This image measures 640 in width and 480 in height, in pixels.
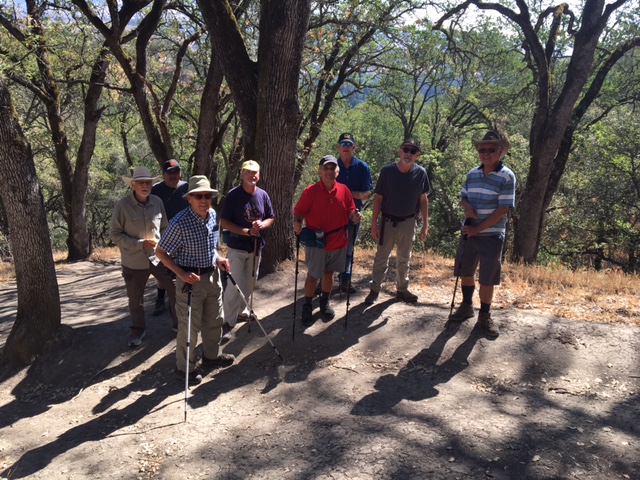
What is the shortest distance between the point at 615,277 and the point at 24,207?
27.9 ft

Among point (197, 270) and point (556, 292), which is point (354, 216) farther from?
point (556, 292)

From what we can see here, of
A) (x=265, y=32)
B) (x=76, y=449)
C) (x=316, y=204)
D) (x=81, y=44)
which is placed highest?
(x=81, y=44)

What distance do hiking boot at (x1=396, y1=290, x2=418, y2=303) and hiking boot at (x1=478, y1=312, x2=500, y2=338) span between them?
43.8 inches

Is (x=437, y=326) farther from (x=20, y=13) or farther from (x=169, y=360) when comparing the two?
(x=20, y=13)

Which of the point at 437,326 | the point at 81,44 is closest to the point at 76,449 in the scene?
the point at 437,326

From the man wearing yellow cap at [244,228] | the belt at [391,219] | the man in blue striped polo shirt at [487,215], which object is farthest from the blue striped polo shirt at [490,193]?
the man wearing yellow cap at [244,228]

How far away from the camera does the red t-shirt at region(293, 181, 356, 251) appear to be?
5344 mm

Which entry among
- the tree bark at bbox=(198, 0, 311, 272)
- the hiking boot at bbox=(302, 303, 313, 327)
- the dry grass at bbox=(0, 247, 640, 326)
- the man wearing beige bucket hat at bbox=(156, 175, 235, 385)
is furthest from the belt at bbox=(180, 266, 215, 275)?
the dry grass at bbox=(0, 247, 640, 326)

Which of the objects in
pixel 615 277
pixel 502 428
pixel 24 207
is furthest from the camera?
pixel 615 277

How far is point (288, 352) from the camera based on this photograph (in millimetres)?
5258

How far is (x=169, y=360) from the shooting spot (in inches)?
213

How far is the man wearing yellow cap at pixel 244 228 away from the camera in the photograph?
5.24m

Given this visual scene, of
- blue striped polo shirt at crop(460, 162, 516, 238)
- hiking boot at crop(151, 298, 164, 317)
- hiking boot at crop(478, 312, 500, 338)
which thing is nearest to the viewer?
blue striped polo shirt at crop(460, 162, 516, 238)

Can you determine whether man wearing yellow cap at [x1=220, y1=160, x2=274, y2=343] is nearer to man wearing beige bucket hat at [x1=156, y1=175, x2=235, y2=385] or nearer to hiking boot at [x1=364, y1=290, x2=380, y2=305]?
man wearing beige bucket hat at [x1=156, y1=175, x2=235, y2=385]
